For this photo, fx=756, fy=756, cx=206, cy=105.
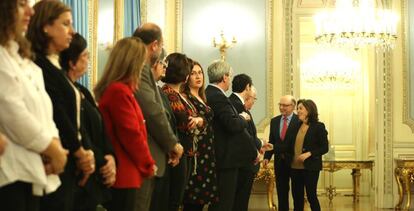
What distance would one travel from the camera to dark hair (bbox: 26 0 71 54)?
2889 mm

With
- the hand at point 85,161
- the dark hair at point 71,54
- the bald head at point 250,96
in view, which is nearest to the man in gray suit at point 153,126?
the dark hair at point 71,54

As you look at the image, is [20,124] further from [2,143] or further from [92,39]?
[92,39]

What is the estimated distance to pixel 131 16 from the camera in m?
7.42

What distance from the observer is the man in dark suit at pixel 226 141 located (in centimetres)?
536

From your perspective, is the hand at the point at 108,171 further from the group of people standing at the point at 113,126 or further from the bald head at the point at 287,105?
the bald head at the point at 287,105

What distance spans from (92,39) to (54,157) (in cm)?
327

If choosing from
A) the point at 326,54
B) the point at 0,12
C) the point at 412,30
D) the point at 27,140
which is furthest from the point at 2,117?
the point at 326,54

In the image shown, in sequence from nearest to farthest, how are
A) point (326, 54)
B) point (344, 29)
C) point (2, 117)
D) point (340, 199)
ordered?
point (2, 117), point (344, 29), point (340, 199), point (326, 54)

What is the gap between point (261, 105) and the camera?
9492mm

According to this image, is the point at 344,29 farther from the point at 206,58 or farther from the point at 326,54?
the point at 326,54

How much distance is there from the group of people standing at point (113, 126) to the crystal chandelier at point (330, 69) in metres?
6.27

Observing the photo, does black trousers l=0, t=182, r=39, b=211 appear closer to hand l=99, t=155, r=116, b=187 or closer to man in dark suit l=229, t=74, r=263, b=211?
hand l=99, t=155, r=116, b=187

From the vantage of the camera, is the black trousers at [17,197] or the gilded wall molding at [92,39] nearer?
the black trousers at [17,197]

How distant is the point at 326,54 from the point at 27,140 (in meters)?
10.5
